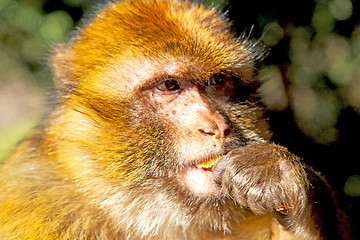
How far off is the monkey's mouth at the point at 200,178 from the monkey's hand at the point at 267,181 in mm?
91

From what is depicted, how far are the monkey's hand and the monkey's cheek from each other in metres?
0.11

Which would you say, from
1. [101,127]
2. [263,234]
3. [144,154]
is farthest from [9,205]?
[263,234]

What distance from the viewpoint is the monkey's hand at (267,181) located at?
1.65 metres

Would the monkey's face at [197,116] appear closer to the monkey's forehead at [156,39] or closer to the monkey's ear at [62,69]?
the monkey's forehead at [156,39]

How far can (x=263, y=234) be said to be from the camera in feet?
7.30

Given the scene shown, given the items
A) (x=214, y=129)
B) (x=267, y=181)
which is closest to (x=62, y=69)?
(x=214, y=129)

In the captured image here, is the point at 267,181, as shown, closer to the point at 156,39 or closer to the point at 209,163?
the point at 209,163

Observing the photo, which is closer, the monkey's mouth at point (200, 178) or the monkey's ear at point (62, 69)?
the monkey's mouth at point (200, 178)

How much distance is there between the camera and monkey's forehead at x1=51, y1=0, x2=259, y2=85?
6.56 ft

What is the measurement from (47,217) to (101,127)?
514mm

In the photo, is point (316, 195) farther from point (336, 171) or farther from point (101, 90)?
point (336, 171)

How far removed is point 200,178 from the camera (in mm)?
1903

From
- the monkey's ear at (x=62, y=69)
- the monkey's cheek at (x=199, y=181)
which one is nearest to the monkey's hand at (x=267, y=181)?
the monkey's cheek at (x=199, y=181)

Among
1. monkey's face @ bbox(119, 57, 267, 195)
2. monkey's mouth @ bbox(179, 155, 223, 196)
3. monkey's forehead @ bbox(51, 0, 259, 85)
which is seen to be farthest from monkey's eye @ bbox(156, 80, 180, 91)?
monkey's mouth @ bbox(179, 155, 223, 196)
